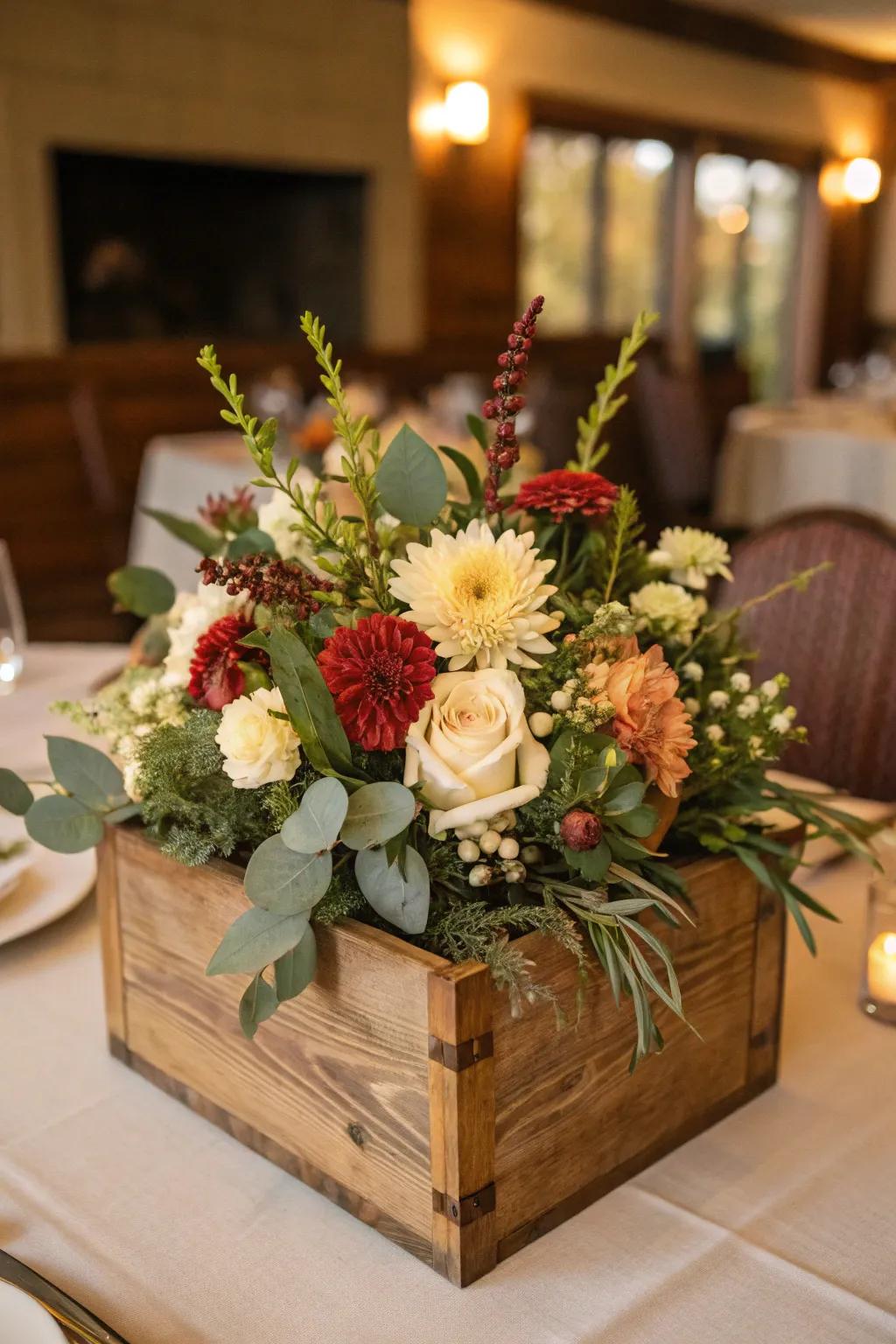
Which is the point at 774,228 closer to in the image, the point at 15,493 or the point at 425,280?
the point at 425,280

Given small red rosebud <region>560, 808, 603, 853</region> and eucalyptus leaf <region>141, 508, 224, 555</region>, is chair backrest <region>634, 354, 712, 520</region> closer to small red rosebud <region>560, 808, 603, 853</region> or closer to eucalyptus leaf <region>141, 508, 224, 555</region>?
eucalyptus leaf <region>141, 508, 224, 555</region>

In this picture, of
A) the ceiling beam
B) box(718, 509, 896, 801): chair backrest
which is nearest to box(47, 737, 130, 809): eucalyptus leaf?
box(718, 509, 896, 801): chair backrest

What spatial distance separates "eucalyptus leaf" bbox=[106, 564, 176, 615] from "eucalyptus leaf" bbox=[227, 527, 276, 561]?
0.35ft

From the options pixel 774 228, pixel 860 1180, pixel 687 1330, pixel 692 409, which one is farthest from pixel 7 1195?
pixel 774 228

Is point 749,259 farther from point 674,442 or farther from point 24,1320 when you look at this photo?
point 24,1320

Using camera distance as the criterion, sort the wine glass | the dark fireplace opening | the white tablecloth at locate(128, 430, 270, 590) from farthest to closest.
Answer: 1. the dark fireplace opening
2. the white tablecloth at locate(128, 430, 270, 590)
3. the wine glass

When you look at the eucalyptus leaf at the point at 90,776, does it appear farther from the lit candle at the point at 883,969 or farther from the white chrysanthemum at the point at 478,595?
the lit candle at the point at 883,969

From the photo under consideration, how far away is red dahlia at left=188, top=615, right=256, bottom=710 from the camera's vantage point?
0.68m

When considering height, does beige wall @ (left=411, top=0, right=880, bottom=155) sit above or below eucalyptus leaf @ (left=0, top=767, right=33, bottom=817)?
above

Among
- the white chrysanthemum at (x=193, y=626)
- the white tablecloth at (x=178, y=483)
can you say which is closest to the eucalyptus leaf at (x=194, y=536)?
the white chrysanthemum at (x=193, y=626)

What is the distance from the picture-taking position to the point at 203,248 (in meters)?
5.04

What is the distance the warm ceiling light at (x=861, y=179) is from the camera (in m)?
8.07

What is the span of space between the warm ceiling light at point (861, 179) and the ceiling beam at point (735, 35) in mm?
501

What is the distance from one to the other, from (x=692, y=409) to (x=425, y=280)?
1.81m
